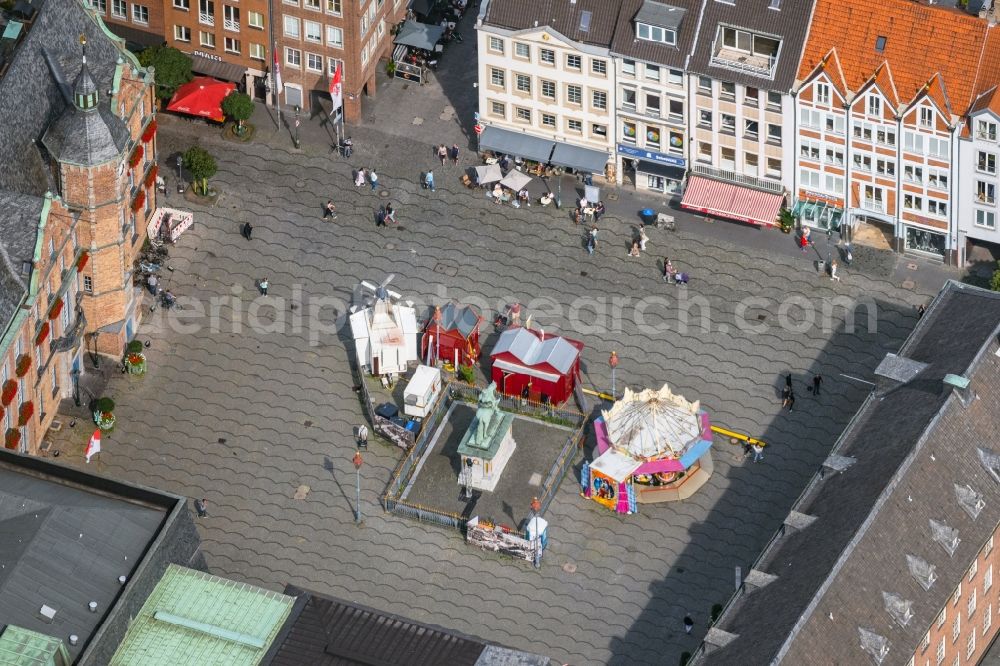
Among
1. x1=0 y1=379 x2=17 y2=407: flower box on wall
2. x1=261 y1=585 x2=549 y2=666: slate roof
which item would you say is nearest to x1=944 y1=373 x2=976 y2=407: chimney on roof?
x1=261 y1=585 x2=549 y2=666: slate roof

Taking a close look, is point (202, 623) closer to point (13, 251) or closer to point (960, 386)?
point (13, 251)

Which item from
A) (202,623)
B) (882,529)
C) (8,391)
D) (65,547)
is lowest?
A: (65,547)

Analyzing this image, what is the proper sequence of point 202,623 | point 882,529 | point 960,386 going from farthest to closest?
point 960,386 → point 882,529 → point 202,623

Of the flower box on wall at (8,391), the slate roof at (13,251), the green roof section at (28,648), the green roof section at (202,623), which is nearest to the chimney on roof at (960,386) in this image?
Result: the green roof section at (202,623)

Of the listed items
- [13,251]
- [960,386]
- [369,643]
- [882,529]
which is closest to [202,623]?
[369,643]

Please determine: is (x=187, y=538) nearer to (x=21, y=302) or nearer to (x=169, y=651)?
(x=169, y=651)

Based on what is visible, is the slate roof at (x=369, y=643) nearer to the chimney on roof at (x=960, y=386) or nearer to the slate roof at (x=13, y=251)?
the slate roof at (x=13, y=251)
